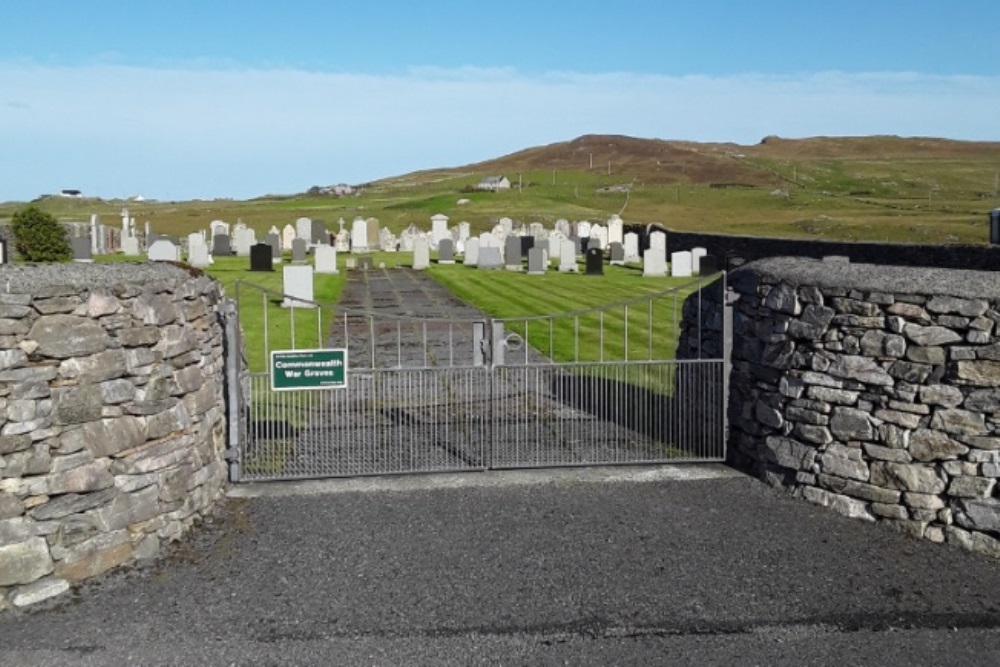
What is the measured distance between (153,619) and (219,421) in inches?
134

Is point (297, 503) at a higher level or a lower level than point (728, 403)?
lower

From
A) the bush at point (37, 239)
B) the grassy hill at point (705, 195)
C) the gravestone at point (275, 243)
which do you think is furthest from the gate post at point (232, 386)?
the grassy hill at point (705, 195)

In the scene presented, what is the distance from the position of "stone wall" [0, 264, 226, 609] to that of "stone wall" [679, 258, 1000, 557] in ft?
19.9

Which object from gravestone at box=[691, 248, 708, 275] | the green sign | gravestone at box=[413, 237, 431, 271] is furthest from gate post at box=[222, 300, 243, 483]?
gravestone at box=[691, 248, 708, 275]

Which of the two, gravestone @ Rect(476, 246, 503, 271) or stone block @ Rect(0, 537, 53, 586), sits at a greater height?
gravestone @ Rect(476, 246, 503, 271)

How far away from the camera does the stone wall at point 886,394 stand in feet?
29.0

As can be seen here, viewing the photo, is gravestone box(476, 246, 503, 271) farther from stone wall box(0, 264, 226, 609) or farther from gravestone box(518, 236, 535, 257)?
stone wall box(0, 264, 226, 609)

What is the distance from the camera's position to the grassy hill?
61750mm

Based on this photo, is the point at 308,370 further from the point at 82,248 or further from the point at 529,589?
the point at 82,248

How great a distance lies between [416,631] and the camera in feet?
23.2

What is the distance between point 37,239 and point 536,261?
56.8 feet

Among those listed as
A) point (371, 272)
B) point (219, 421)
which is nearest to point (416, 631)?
point (219, 421)

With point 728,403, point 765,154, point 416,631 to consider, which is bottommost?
point 416,631

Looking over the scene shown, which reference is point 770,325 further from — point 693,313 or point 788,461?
point 693,313
